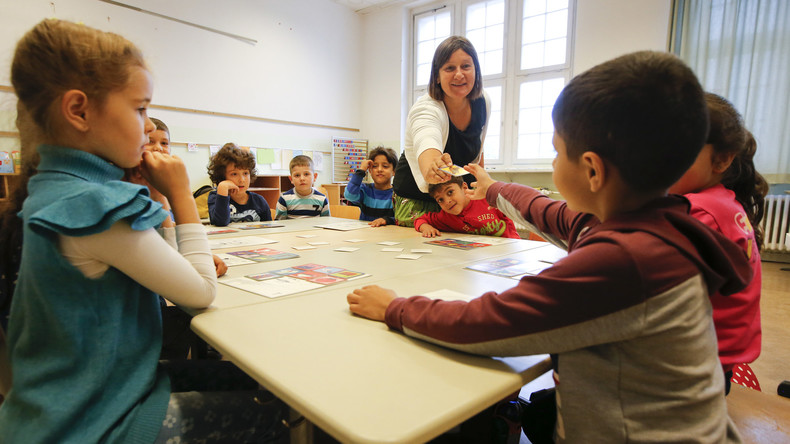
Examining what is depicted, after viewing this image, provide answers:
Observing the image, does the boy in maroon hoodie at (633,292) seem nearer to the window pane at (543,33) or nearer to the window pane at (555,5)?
the window pane at (543,33)

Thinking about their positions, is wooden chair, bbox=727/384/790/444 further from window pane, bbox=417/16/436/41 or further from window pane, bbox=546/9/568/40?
window pane, bbox=417/16/436/41

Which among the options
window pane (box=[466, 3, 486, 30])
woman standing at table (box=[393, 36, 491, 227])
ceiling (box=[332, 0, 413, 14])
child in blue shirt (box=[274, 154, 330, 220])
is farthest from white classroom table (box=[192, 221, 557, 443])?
ceiling (box=[332, 0, 413, 14])

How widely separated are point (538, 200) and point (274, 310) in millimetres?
812

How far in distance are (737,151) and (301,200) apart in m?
2.89

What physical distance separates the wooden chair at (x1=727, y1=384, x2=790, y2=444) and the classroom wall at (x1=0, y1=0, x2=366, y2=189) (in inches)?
201

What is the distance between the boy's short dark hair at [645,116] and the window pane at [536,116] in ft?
16.1

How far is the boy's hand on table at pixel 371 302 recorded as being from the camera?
796 mm

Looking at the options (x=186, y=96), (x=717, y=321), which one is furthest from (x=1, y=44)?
(x=717, y=321)

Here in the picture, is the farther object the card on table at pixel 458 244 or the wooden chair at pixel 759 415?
the card on table at pixel 458 244

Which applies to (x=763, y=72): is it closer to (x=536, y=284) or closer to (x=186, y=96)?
(x=536, y=284)

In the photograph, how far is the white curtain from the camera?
13.0 feet

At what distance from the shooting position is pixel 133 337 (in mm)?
747

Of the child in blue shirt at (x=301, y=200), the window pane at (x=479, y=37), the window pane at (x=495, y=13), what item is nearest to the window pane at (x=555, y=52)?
the window pane at (x=495, y=13)

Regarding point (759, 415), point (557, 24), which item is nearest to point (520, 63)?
point (557, 24)
